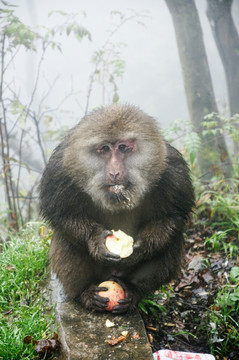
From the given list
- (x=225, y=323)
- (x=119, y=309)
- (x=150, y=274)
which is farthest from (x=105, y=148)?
(x=225, y=323)

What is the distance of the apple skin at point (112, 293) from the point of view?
310 cm

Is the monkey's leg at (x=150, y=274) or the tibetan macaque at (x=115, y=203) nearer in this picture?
the tibetan macaque at (x=115, y=203)

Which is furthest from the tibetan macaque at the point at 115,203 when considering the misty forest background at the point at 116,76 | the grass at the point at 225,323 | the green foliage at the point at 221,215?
the misty forest background at the point at 116,76

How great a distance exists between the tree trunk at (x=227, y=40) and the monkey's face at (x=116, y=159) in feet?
19.4

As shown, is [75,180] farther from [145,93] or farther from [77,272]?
[145,93]

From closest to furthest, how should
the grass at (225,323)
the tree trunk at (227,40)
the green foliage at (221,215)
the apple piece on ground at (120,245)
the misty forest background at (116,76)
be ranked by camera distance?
the apple piece on ground at (120,245) < the grass at (225,323) < the green foliage at (221,215) < the misty forest background at (116,76) < the tree trunk at (227,40)

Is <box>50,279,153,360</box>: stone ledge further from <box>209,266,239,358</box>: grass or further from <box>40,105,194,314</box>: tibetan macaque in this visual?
<box>209,266,239,358</box>: grass

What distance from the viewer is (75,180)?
3.10 metres

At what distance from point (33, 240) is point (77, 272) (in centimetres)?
143

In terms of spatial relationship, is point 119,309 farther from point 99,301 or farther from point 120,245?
point 120,245

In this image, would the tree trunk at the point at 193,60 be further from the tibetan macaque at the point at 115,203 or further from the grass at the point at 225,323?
the grass at the point at 225,323

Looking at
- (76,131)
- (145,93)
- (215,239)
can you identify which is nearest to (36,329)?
(76,131)

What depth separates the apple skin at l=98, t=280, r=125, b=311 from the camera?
310 centimetres

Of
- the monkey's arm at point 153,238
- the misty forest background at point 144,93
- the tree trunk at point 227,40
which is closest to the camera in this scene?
the monkey's arm at point 153,238
